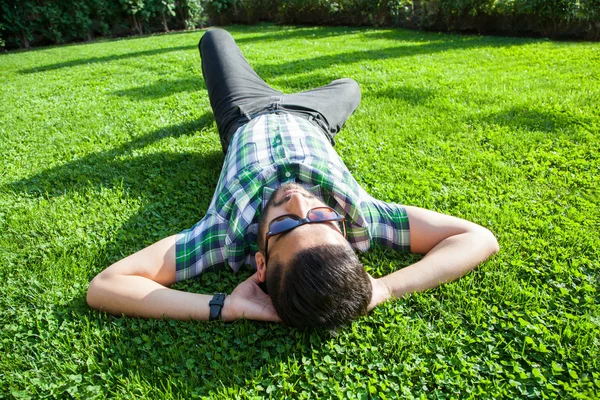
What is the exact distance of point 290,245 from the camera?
2344mm

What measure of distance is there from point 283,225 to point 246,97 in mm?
2571

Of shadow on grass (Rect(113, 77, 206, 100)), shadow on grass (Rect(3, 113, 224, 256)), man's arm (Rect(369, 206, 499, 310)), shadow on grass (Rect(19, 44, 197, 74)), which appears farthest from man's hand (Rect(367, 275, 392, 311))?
shadow on grass (Rect(19, 44, 197, 74))

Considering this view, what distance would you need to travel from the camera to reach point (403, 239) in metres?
3.00

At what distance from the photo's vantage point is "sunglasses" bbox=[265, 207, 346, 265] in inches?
95.7

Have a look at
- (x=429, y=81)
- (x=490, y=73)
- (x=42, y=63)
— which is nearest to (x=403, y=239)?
(x=429, y=81)

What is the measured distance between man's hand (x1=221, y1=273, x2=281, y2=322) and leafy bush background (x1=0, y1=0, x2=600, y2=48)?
500 inches

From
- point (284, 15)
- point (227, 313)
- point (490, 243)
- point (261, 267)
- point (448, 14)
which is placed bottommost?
point (227, 313)

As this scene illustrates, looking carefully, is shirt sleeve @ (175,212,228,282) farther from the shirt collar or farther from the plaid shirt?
the shirt collar

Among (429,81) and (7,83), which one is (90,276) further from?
(7,83)

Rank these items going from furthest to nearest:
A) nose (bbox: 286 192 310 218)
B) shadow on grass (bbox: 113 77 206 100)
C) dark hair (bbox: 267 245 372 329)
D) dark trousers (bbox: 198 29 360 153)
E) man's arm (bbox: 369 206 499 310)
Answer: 1. shadow on grass (bbox: 113 77 206 100)
2. dark trousers (bbox: 198 29 360 153)
3. man's arm (bbox: 369 206 499 310)
4. nose (bbox: 286 192 310 218)
5. dark hair (bbox: 267 245 372 329)

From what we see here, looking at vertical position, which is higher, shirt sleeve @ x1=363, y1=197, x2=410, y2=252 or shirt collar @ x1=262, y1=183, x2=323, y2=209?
shirt collar @ x1=262, y1=183, x2=323, y2=209

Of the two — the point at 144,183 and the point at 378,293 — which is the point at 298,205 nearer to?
the point at 378,293

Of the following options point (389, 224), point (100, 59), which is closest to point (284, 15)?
point (100, 59)

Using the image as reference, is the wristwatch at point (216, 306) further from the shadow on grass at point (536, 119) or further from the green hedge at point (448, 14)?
the green hedge at point (448, 14)
